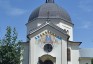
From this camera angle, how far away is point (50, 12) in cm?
4722

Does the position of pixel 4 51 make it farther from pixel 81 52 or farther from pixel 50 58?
pixel 81 52

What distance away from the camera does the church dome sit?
46.7m

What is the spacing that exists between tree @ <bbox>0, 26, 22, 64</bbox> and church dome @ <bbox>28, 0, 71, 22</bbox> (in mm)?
23406

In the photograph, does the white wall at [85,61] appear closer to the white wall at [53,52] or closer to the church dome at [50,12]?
the white wall at [53,52]

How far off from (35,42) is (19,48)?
19.5 m

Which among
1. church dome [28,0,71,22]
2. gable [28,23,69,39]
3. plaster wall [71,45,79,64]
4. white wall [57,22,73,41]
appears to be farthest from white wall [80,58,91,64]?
church dome [28,0,71,22]

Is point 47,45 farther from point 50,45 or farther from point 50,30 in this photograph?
point 50,30

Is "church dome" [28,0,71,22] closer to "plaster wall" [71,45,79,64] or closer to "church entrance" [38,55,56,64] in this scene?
"plaster wall" [71,45,79,64]

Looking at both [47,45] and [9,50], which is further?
[47,45]

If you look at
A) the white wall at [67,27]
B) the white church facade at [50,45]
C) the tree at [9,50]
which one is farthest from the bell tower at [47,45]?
the tree at [9,50]

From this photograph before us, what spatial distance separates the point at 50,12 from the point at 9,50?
25145mm

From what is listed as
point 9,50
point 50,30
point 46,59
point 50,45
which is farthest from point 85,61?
point 9,50

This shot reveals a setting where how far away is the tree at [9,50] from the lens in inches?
875

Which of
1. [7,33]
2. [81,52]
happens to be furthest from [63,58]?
[7,33]
